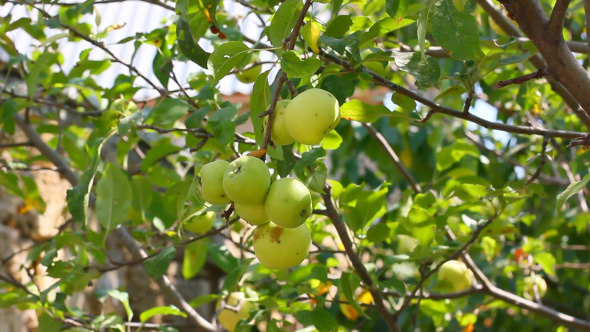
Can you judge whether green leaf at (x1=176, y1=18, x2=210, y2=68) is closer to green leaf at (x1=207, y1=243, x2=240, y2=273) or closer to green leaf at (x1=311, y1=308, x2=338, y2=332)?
green leaf at (x1=311, y1=308, x2=338, y2=332)

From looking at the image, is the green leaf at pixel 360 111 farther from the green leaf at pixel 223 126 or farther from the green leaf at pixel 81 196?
the green leaf at pixel 81 196

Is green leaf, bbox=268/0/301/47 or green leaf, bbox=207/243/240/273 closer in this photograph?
green leaf, bbox=268/0/301/47

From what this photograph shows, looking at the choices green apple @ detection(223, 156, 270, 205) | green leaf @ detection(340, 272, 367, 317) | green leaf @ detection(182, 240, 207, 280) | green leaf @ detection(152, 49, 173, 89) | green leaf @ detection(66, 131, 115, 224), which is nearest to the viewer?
green apple @ detection(223, 156, 270, 205)

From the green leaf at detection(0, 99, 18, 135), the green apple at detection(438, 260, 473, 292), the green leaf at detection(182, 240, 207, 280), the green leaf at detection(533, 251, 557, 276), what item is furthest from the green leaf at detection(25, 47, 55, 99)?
the green leaf at detection(533, 251, 557, 276)

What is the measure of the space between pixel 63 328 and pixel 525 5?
121cm

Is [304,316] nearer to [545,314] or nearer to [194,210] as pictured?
[194,210]

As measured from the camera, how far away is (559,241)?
2631 millimetres

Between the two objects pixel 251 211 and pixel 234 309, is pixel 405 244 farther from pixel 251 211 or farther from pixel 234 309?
pixel 251 211

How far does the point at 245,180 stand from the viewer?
755mm

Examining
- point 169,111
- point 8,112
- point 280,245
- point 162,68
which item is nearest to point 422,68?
point 280,245

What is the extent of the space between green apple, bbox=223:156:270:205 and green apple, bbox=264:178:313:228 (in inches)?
0.6

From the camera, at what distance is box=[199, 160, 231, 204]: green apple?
0.82m

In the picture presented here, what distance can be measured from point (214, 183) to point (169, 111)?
1.92 ft

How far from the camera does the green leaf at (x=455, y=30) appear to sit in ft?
Result: 2.99
